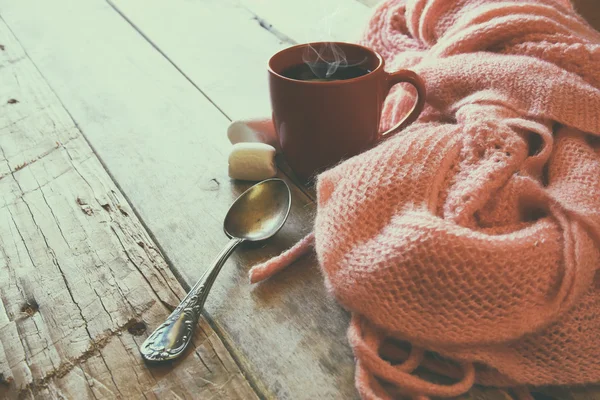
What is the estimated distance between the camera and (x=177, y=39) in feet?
2.87

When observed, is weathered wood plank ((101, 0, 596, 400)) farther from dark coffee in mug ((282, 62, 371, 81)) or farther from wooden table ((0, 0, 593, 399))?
dark coffee in mug ((282, 62, 371, 81))

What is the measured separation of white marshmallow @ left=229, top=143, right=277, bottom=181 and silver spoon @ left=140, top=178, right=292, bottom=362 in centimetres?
3

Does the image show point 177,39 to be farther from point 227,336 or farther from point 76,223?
point 227,336

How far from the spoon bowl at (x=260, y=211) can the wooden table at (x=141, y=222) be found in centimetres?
1

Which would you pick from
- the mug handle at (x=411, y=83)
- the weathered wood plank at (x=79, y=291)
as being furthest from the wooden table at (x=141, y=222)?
the mug handle at (x=411, y=83)

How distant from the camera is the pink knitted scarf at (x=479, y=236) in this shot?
1.21ft

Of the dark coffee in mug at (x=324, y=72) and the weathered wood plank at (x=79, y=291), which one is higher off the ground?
the dark coffee in mug at (x=324, y=72)

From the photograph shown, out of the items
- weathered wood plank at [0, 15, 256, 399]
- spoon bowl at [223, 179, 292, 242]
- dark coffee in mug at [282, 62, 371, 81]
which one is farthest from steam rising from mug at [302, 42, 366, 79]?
weathered wood plank at [0, 15, 256, 399]

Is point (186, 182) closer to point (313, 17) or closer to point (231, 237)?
point (231, 237)

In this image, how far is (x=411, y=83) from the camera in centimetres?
53

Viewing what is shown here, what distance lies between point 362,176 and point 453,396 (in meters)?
0.17

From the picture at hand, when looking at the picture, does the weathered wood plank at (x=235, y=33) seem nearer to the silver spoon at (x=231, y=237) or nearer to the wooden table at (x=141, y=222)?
the wooden table at (x=141, y=222)

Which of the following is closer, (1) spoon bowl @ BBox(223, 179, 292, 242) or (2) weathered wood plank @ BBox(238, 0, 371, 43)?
(1) spoon bowl @ BBox(223, 179, 292, 242)

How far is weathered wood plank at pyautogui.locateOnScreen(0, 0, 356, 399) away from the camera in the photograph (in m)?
0.39
